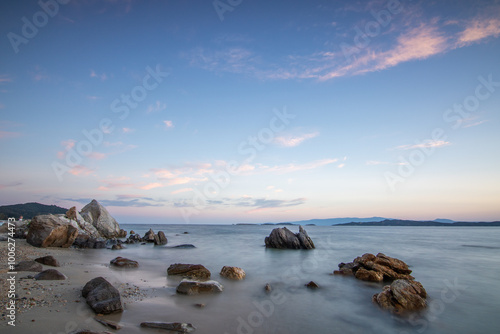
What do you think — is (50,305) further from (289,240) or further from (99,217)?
(99,217)

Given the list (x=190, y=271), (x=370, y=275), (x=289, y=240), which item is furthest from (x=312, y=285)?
(x=289, y=240)

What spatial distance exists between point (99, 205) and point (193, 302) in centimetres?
3659

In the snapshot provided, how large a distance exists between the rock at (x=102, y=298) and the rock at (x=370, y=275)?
12.8m

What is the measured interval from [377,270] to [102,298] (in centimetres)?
1394

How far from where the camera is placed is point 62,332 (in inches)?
246

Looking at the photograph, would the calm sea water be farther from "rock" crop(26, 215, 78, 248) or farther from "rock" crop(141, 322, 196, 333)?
"rock" crop(26, 215, 78, 248)

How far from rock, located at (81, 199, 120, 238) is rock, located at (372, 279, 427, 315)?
39259 millimetres

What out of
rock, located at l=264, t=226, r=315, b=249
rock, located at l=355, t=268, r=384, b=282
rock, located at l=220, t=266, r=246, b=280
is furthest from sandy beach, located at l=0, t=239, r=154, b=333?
rock, located at l=264, t=226, r=315, b=249

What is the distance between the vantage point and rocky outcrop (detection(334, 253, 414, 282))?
49.8 ft

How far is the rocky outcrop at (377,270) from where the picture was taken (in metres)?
15.2

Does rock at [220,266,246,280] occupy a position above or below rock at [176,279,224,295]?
below

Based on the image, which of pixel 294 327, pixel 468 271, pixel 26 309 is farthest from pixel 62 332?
pixel 468 271

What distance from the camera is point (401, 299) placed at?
1034cm

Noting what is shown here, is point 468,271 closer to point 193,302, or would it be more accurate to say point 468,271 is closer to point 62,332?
point 193,302
